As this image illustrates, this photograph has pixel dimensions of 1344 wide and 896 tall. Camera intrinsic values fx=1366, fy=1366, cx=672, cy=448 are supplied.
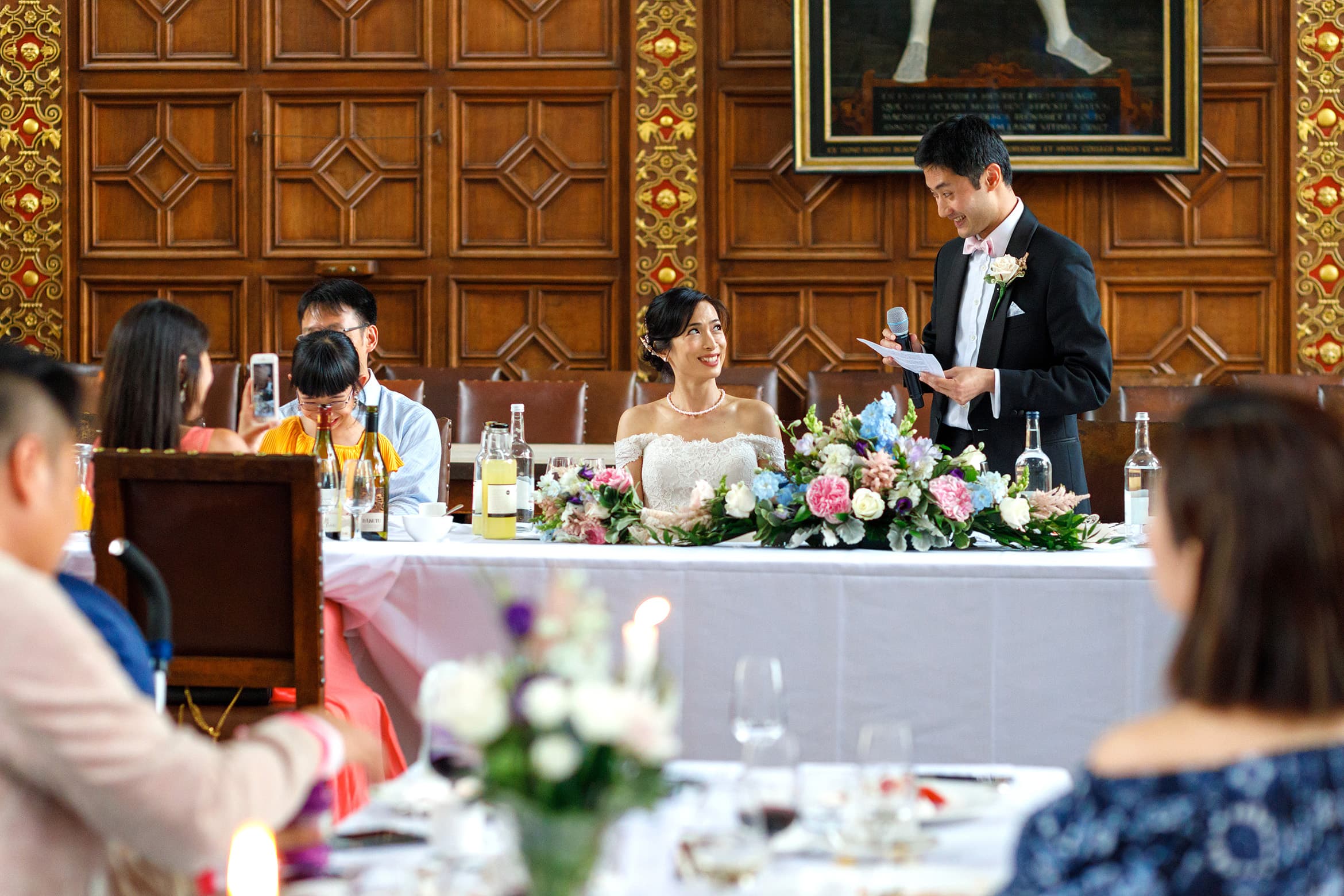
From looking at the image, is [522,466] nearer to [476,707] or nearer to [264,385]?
[264,385]

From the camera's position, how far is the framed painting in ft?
21.4

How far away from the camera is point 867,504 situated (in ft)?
8.49

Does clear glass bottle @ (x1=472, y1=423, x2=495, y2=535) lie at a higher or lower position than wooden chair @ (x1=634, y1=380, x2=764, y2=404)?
lower

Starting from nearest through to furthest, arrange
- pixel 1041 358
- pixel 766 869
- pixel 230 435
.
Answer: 1. pixel 766 869
2. pixel 230 435
3. pixel 1041 358

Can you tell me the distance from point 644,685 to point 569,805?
0.10 m

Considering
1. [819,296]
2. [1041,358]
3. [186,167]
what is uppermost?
[186,167]

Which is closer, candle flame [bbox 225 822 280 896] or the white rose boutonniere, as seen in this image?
candle flame [bbox 225 822 280 896]

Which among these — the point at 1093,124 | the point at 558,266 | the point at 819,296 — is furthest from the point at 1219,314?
the point at 558,266

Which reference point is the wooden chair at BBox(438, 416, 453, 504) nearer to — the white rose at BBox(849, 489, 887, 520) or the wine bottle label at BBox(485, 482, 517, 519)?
the wine bottle label at BBox(485, 482, 517, 519)

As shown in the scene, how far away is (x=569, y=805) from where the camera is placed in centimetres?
94

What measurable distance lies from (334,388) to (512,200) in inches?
150

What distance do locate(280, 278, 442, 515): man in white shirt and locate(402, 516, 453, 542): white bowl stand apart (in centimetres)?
41

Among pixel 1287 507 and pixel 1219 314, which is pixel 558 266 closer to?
pixel 1219 314

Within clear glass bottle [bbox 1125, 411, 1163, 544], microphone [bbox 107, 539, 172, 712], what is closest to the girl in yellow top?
microphone [bbox 107, 539, 172, 712]
